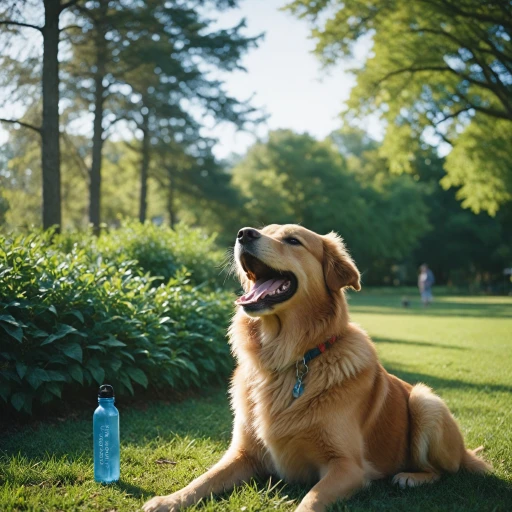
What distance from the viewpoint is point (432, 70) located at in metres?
18.6

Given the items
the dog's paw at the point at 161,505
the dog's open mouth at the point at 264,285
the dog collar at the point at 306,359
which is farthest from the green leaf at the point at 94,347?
the dog collar at the point at 306,359

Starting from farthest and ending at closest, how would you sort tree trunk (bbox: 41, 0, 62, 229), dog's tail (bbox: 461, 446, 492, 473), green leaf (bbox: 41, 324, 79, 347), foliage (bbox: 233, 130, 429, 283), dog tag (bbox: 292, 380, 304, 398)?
foliage (bbox: 233, 130, 429, 283) < tree trunk (bbox: 41, 0, 62, 229) < green leaf (bbox: 41, 324, 79, 347) < dog's tail (bbox: 461, 446, 492, 473) < dog tag (bbox: 292, 380, 304, 398)

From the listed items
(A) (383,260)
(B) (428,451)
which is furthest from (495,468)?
(A) (383,260)

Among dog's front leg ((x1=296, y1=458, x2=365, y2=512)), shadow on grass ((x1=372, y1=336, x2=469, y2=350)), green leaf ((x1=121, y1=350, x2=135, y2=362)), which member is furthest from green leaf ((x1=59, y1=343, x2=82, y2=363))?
shadow on grass ((x1=372, y1=336, x2=469, y2=350))

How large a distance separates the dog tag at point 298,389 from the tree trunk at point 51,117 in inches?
278

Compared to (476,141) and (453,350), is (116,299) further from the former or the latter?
(476,141)

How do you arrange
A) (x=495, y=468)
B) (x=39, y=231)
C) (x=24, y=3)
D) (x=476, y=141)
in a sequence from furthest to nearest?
(x=476, y=141)
(x=24, y=3)
(x=39, y=231)
(x=495, y=468)

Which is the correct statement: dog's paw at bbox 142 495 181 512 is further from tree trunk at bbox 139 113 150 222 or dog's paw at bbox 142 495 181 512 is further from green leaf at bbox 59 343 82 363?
tree trunk at bbox 139 113 150 222

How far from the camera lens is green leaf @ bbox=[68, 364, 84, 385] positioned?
486 centimetres

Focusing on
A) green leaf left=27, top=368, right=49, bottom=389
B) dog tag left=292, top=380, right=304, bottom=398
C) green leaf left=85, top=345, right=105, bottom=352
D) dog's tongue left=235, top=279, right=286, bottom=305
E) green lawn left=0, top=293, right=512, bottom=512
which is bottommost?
green lawn left=0, top=293, right=512, bottom=512

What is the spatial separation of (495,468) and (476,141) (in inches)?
754

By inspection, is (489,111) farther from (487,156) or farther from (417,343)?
(417,343)

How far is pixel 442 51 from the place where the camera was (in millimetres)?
17766

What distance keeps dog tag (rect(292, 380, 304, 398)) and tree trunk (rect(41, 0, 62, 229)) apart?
23.2ft
